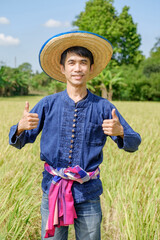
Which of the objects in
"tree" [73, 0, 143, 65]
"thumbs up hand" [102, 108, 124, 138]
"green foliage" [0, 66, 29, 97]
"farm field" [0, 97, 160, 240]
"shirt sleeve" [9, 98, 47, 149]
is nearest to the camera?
"thumbs up hand" [102, 108, 124, 138]

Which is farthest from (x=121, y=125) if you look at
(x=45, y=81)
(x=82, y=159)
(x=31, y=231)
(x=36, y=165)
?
(x=45, y=81)

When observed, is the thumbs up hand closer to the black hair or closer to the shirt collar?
the shirt collar

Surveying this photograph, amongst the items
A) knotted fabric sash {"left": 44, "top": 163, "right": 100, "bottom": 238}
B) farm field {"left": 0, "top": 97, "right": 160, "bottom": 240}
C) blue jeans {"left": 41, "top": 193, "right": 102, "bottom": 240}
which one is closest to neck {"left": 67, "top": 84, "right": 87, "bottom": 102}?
knotted fabric sash {"left": 44, "top": 163, "right": 100, "bottom": 238}

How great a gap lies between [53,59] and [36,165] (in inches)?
65.7

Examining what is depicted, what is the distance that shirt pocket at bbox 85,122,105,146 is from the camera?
4.38 ft

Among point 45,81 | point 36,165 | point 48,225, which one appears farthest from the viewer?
point 45,81

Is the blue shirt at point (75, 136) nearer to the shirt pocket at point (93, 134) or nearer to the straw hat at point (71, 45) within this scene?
the shirt pocket at point (93, 134)

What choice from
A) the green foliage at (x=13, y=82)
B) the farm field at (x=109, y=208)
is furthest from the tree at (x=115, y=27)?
the farm field at (x=109, y=208)

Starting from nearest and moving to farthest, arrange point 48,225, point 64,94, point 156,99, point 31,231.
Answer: point 48,225
point 64,94
point 31,231
point 156,99

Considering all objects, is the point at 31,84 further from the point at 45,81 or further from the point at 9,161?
the point at 9,161

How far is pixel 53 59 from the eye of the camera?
1.54m

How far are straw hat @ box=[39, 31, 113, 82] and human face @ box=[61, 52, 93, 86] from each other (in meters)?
0.09

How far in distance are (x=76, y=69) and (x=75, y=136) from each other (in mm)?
378

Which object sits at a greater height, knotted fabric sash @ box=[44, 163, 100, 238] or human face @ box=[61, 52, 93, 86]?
human face @ box=[61, 52, 93, 86]
